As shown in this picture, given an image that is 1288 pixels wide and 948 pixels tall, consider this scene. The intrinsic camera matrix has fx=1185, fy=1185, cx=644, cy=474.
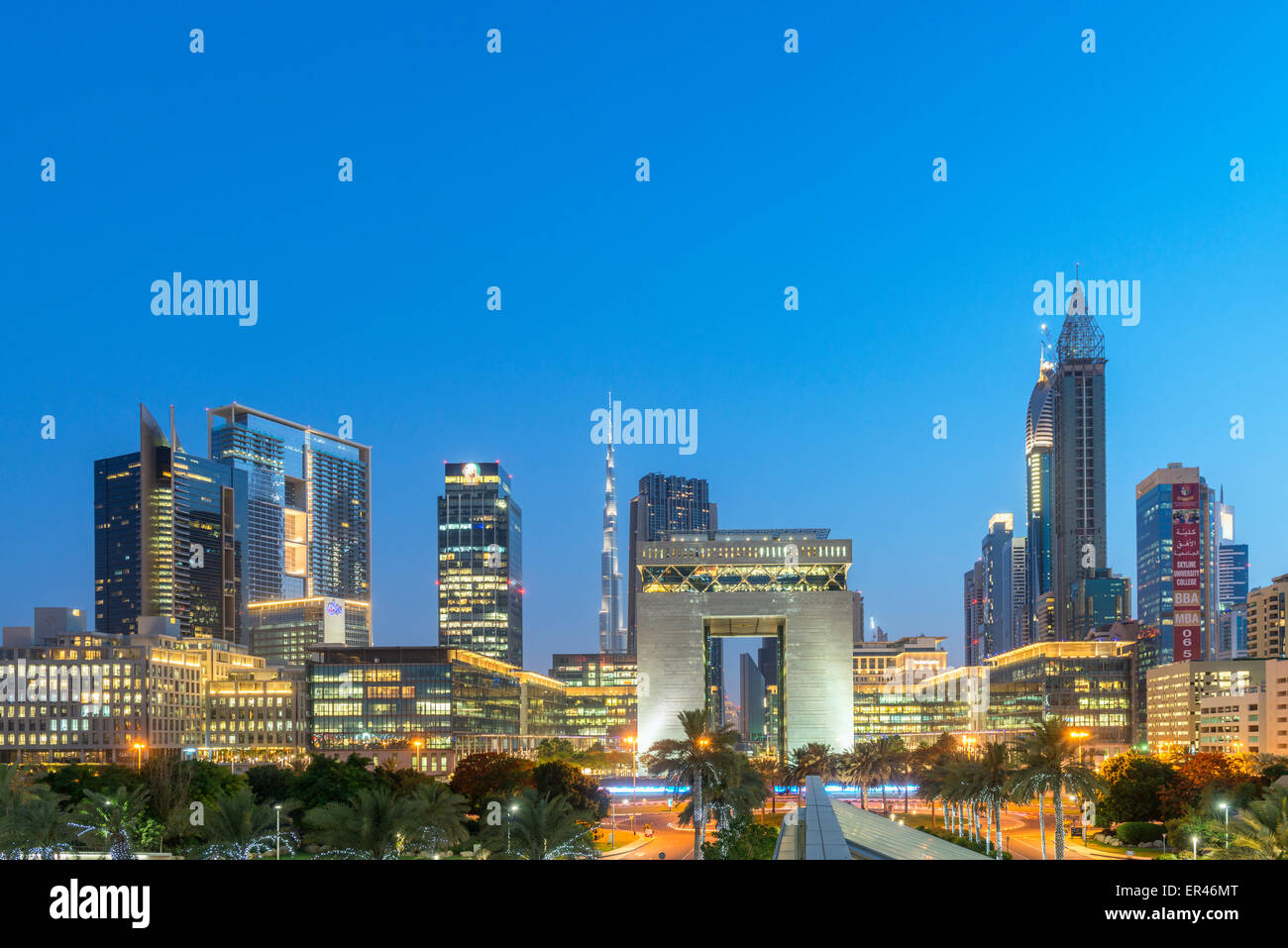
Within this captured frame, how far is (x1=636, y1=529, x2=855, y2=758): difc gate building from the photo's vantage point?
5719 inches

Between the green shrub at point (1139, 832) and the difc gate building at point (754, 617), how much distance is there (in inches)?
2243

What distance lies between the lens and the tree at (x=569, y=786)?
89938 millimetres

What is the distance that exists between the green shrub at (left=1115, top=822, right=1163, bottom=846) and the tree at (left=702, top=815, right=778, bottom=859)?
99.9 feet

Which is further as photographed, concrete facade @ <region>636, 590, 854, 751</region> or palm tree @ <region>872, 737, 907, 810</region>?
concrete facade @ <region>636, 590, 854, 751</region>

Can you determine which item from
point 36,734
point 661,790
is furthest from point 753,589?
point 36,734

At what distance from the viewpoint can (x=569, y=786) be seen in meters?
92.0

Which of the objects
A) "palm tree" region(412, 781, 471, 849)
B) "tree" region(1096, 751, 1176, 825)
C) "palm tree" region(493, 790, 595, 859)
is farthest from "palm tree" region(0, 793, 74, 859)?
"tree" region(1096, 751, 1176, 825)

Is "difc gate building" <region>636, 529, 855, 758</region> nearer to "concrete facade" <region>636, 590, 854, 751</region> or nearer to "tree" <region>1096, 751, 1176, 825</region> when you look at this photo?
"concrete facade" <region>636, 590, 854, 751</region>

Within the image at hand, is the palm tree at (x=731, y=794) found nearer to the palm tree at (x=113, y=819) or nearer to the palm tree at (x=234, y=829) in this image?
the palm tree at (x=234, y=829)


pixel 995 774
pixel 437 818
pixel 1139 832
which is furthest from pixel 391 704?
pixel 437 818

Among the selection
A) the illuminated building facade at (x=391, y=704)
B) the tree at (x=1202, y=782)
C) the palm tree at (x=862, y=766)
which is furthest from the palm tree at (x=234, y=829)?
the illuminated building facade at (x=391, y=704)
